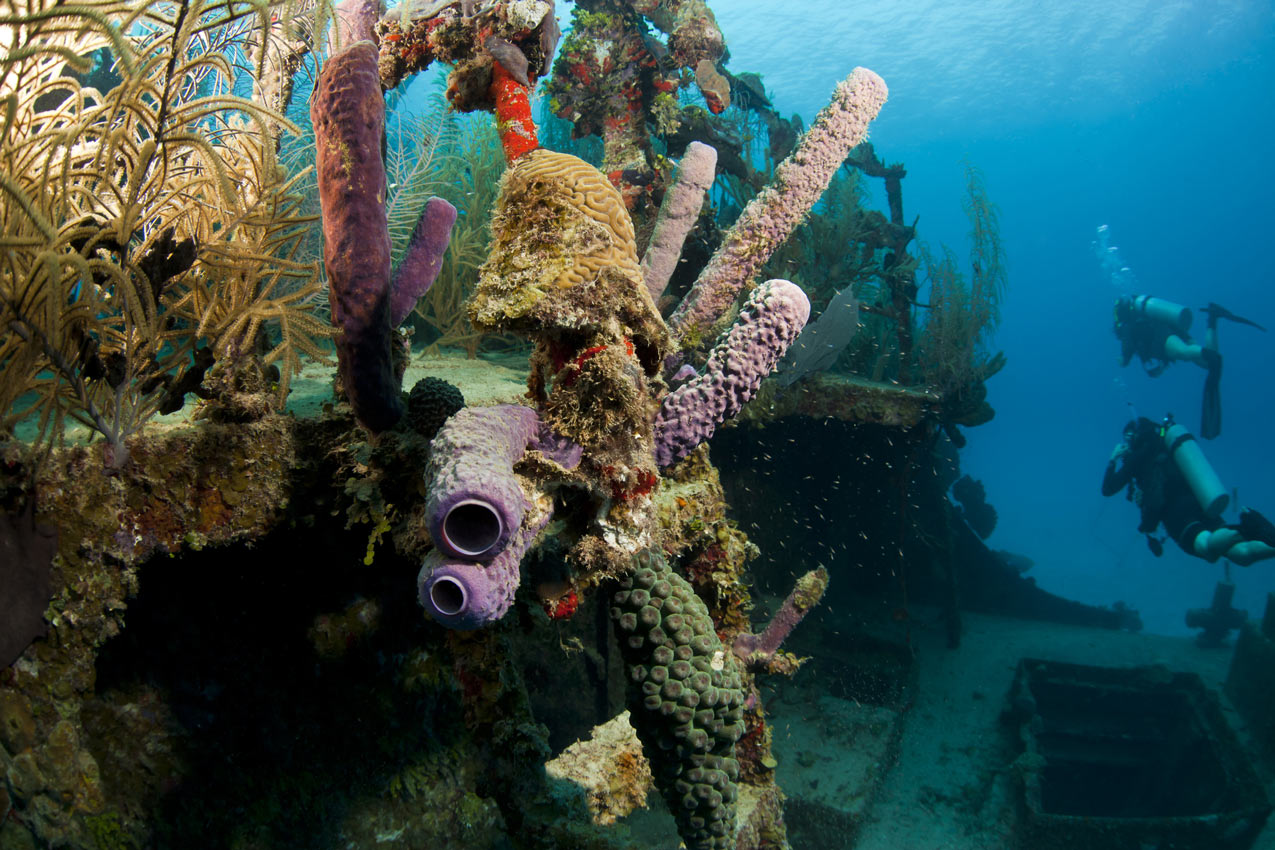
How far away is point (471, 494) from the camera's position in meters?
1.20

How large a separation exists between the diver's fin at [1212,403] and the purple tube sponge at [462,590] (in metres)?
18.1

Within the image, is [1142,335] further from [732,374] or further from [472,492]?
[472,492]

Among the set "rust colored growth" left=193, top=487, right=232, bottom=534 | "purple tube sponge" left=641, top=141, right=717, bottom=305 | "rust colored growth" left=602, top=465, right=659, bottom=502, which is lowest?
"rust colored growth" left=193, top=487, right=232, bottom=534

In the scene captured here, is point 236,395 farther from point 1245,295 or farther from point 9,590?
point 1245,295

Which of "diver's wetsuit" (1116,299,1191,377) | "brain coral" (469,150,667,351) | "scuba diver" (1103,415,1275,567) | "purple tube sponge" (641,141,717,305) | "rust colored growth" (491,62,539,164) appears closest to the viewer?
"brain coral" (469,150,667,351)

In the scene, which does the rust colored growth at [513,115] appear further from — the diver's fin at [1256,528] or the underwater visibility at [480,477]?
the diver's fin at [1256,528]

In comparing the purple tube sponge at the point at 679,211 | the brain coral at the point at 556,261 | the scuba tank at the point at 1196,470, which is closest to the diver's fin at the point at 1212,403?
the scuba tank at the point at 1196,470

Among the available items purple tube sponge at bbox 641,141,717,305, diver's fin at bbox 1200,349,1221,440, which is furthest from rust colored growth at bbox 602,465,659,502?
diver's fin at bbox 1200,349,1221,440

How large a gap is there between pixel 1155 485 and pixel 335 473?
50.7 feet

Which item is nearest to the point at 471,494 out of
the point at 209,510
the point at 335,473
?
the point at 335,473

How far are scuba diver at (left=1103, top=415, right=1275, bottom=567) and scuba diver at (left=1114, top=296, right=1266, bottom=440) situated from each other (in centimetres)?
285

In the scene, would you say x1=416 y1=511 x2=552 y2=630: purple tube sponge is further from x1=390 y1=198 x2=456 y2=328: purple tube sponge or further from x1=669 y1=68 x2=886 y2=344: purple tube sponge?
x1=669 y1=68 x2=886 y2=344: purple tube sponge

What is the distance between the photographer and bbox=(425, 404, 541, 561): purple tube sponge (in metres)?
1.22

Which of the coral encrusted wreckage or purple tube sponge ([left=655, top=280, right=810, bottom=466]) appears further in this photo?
purple tube sponge ([left=655, top=280, right=810, bottom=466])
